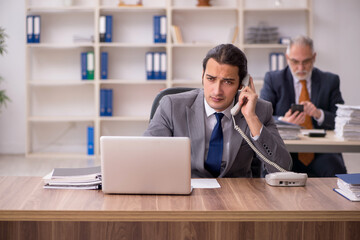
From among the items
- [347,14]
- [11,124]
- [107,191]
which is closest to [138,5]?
[11,124]

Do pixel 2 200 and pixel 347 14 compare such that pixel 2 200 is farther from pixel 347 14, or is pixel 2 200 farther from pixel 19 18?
pixel 347 14

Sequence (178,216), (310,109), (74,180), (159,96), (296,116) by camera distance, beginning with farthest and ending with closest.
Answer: (310,109), (296,116), (159,96), (74,180), (178,216)

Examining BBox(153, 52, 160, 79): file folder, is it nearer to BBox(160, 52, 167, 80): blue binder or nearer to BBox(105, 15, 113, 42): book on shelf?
BBox(160, 52, 167, 80): blue binder

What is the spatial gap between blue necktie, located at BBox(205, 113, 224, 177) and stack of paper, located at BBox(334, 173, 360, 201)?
1.83ft

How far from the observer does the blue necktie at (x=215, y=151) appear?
2.20 metres

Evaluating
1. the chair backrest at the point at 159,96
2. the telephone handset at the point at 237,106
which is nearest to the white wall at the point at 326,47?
the chair backrest at the point at 159,96

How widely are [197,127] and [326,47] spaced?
174 inches

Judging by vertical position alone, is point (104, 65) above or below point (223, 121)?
above

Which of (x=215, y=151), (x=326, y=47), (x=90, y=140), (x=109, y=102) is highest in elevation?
(x=326, y=47)

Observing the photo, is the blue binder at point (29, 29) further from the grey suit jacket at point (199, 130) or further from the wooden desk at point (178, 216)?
the wooden desk at point (178, 216)

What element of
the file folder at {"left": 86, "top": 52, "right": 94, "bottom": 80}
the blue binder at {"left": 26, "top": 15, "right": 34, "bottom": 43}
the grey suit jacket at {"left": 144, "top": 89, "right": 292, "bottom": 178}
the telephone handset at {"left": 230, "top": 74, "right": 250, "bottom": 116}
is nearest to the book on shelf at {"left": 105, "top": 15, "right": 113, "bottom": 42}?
the file folder at {"left": 86, "top": 52, "right": 94, "bottom": 80}

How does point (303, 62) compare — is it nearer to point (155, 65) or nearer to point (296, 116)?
point (296, 116)

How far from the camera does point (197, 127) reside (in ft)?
7.35

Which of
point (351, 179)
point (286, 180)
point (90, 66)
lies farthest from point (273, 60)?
point (351, 179)
